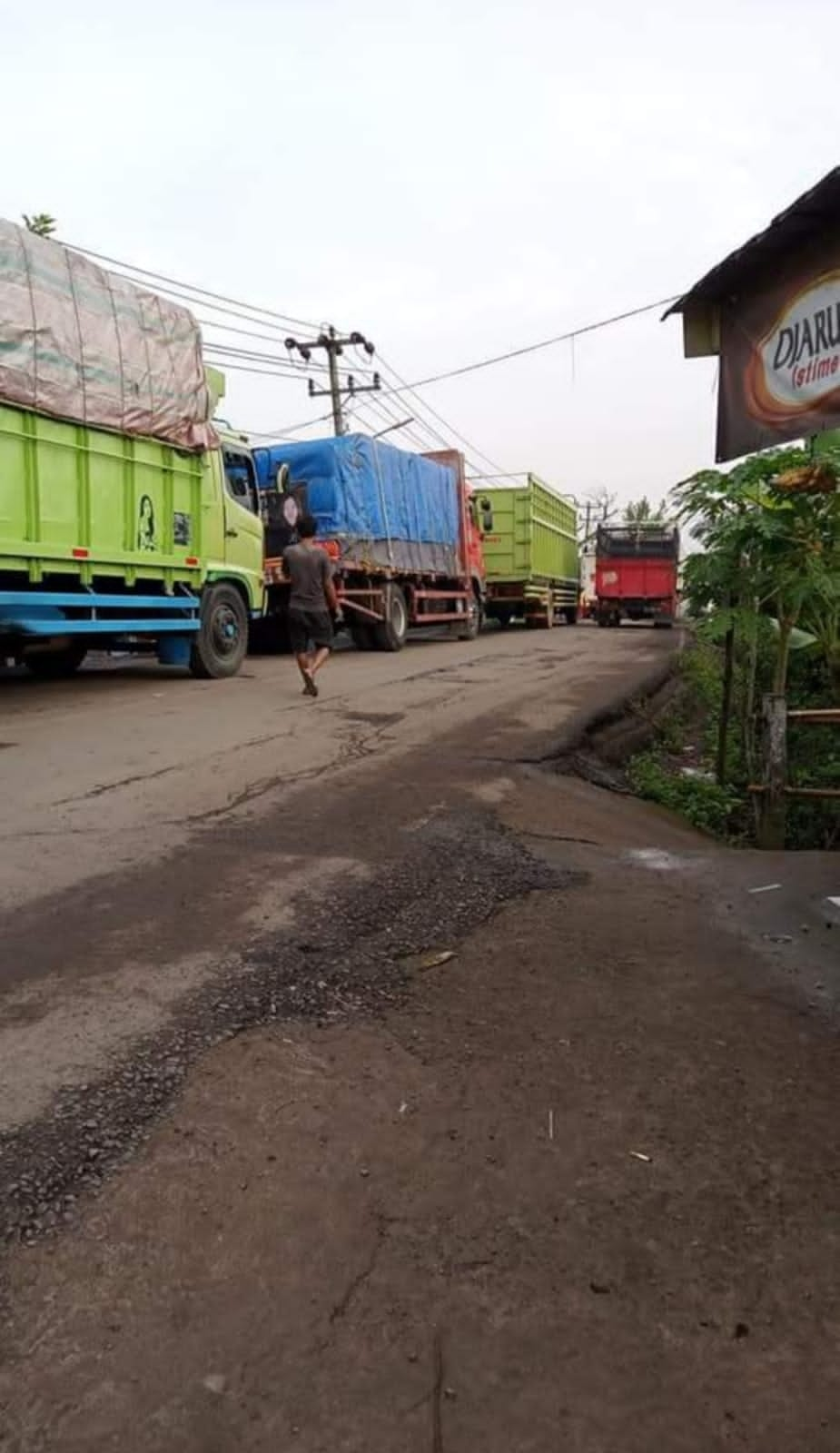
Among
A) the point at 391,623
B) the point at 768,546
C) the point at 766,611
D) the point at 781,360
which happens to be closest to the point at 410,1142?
the point at 768,546

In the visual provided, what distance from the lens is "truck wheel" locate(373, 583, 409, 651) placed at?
1689 cm

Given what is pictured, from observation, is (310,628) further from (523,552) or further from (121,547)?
(523,552)

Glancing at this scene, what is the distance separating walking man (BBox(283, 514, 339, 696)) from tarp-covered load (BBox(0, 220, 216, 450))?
1.92 m

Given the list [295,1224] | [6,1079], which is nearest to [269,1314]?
[295,1224]

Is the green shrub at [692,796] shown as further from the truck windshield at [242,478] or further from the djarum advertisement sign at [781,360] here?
the truck windshield at [242,478]

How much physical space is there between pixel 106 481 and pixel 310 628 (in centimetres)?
239

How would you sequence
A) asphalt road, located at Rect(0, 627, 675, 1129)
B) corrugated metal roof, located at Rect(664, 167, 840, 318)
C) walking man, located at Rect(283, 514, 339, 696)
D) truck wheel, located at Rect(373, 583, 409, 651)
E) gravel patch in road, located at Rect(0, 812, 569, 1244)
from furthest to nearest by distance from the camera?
1. truck wheel, located at Rect(373, 583, 409, 651)
2. walking man, located at Rect(283, 514, 339, 696)
3. corrugated metal roof, located at Rect(664, 167, 840, 318)
4. asphalt road, located at Rect(0, 627, 675, 1129)
5. gravel patch in road, located at Rect(0, 812, 569, 1244)

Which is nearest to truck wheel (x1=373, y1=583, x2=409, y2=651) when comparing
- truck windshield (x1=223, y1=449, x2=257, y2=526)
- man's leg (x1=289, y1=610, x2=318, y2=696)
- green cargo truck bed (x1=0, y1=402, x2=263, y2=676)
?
green cargo truck bed (x1=0, y1=402, x2=263, y2=676)

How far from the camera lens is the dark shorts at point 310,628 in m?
10.1

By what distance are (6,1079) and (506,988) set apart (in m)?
1.51

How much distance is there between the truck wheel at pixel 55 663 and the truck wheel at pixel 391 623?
5.80 meters

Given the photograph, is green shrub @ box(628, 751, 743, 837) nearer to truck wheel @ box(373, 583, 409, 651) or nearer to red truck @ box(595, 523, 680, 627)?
truck wheel @ box(373, 583, 409, 651)

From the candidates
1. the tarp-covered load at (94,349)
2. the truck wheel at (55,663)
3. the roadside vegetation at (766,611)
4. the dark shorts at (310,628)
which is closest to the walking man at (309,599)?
the dark shorts at (310,628)

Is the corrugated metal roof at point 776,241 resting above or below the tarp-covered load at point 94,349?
below
